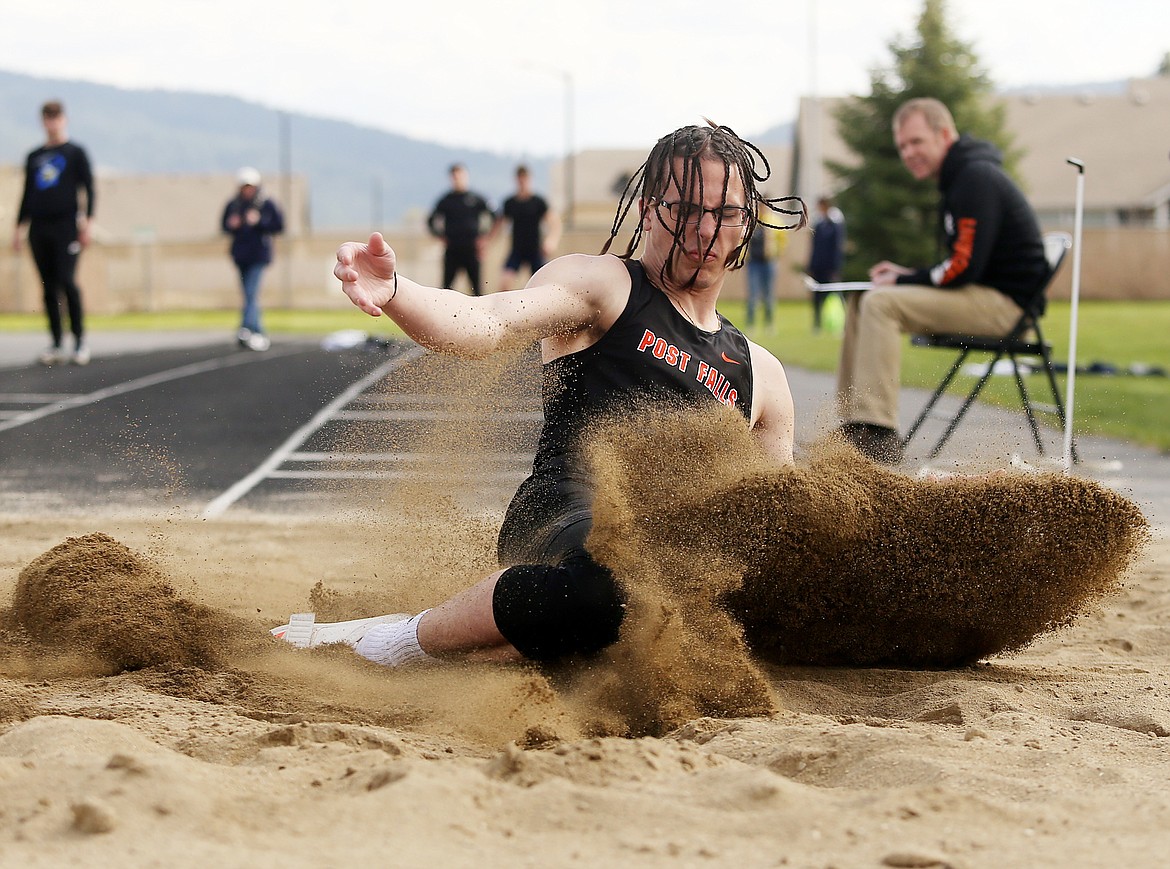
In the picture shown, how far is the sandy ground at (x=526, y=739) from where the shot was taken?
1.97 metres

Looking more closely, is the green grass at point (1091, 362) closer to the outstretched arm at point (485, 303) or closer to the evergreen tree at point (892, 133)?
the outstretched arm at point (485, 303)

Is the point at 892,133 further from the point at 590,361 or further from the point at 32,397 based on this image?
the point at 590,361

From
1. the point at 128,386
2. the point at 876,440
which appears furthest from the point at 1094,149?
the point at 876,440

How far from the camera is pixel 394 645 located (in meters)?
3.22

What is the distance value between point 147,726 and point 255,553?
7.87 feet

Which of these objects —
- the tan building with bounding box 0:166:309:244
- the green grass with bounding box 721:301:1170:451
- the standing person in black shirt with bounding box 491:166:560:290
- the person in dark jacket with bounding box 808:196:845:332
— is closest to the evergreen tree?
the green grass with bounding box 721:301:1170:451

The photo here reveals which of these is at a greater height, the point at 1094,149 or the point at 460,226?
the point at 1094,149

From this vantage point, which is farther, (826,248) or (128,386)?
(826,248)

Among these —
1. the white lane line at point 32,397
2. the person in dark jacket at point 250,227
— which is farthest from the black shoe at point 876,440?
the person in dark jacket at point 250,227

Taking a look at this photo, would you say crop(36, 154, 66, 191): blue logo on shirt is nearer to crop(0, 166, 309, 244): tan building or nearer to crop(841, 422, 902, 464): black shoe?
crop(841, 422, 902, 464): black shoe

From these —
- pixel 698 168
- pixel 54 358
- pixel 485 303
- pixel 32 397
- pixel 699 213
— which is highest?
pixel 698 168

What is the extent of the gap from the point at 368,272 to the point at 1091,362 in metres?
12.8

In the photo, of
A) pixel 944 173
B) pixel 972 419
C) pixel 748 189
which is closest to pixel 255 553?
pixel 748 189

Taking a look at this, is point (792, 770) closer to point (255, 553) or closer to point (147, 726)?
point (147, 726)
